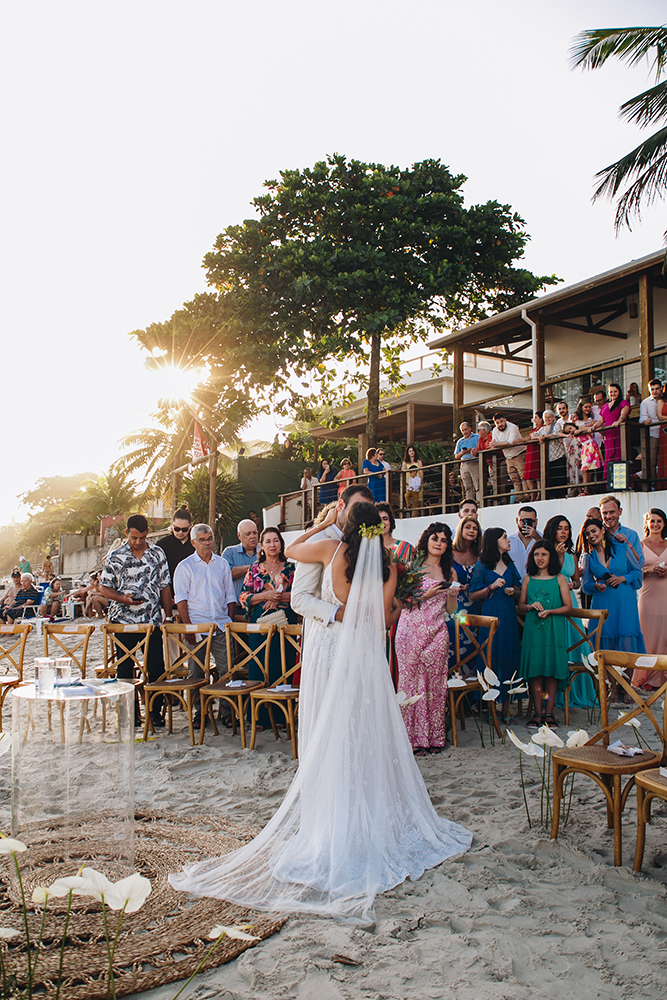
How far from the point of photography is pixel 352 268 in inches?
715

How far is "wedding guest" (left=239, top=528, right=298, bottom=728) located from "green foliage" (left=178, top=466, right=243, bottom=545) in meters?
16.0

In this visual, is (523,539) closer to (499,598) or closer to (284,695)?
(499,598)

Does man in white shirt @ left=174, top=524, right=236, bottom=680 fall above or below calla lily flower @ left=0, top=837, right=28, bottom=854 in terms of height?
above

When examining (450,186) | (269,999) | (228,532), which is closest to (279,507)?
(228,532)

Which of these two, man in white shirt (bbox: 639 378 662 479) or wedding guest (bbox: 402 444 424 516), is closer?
man in white shirt (bbox: 639 378 662 479)

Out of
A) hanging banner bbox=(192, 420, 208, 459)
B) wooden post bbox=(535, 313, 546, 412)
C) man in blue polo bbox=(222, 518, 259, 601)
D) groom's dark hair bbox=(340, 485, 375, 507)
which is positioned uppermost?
wooden post bbox=(535, 313, 546, 412)

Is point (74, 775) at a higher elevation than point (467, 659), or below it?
below

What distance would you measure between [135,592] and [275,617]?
1.30m

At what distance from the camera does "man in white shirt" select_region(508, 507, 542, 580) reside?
25.5 ft

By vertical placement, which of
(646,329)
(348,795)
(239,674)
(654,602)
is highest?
(646,329)

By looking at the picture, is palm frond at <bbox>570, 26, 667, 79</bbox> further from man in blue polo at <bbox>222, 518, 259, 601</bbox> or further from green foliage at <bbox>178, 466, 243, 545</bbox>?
green foliage at <bbox>178, 466, 243, 545</bbox>

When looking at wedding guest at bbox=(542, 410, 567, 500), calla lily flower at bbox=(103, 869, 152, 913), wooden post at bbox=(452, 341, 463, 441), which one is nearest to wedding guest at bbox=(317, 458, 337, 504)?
wooden post at bbox=(452, 341, 463, 441)

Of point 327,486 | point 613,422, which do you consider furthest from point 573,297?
point 327,486

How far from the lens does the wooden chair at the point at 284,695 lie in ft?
18.1
